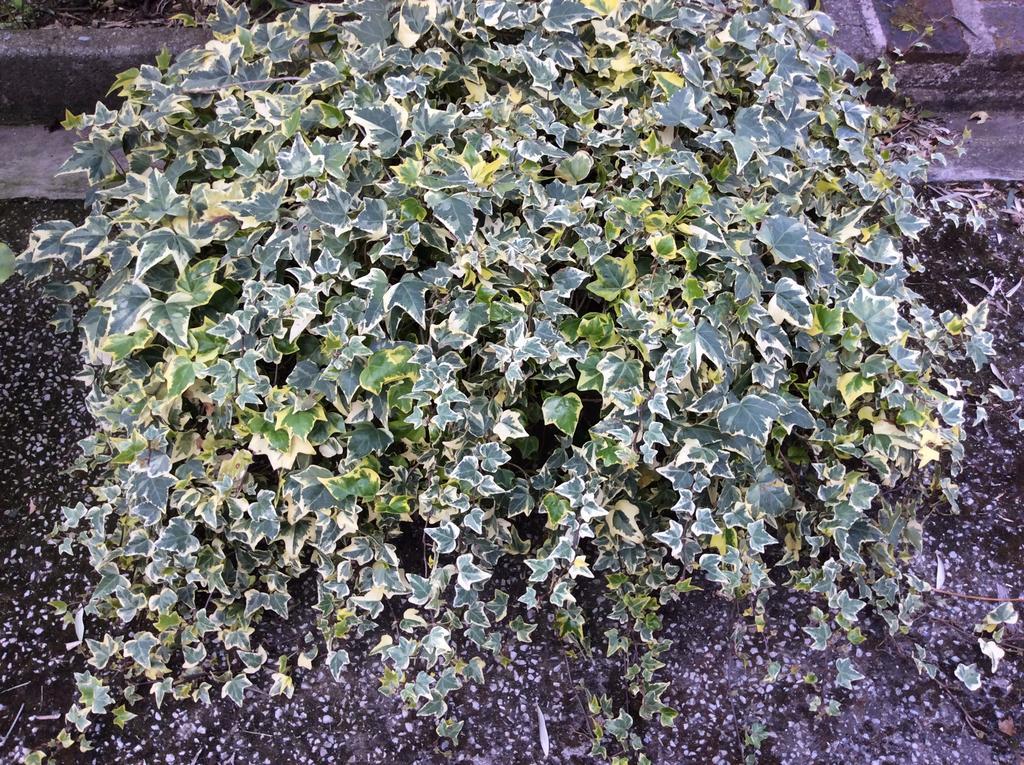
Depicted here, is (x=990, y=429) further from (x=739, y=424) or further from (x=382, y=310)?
(x=382, y=310)

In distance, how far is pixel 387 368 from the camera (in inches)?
64.2

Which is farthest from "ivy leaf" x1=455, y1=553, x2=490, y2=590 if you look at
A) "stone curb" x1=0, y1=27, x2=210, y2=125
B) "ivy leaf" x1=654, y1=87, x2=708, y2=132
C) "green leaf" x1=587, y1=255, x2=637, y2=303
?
"stone curb" x1=0, y1=27, x2=210, y2=125

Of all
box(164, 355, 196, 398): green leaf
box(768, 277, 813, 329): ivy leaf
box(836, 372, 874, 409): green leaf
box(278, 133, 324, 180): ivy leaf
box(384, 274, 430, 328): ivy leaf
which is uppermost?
box(278, 133, 324, 180): ivy leaf

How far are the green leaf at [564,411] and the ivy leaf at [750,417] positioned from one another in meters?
0.31

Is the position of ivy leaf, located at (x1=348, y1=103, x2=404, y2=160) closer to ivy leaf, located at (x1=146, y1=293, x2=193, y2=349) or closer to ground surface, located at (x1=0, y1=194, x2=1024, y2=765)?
ivy leaf, located at (x1=146, y1=293, x2=193, y2=349)

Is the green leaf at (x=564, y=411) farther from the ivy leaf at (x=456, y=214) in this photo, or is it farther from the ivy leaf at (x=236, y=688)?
the ivy leaf at (x=236, y=688)

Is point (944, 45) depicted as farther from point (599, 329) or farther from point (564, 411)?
point (564, 411)

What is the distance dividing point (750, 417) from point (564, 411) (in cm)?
39

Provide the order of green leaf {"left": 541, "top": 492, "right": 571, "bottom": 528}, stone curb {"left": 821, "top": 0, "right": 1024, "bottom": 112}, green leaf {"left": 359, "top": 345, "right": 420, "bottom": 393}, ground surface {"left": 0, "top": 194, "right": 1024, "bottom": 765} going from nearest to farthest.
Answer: green leaf {"left": 359, "top": 345, "right": 420, "bottom": 393}, green leaf {"left": 541, "top": 492, "right": 571, "bottom": 528}, ground surface {"left": 0, "top": 194, "right": 1024, "bottom": 765}, stone curb {"left": 821, "top": 0, "right": 1024, "bottom": 112}

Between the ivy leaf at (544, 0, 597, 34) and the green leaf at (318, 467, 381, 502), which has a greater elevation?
the ivy leaf at (544, 0, 597, 34)

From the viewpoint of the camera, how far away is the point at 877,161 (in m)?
2.24

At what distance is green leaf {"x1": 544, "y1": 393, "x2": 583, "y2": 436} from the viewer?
1680 millimetres

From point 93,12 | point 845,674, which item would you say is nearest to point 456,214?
point 845,674

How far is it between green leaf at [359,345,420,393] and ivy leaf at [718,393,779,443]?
2.17 ft
